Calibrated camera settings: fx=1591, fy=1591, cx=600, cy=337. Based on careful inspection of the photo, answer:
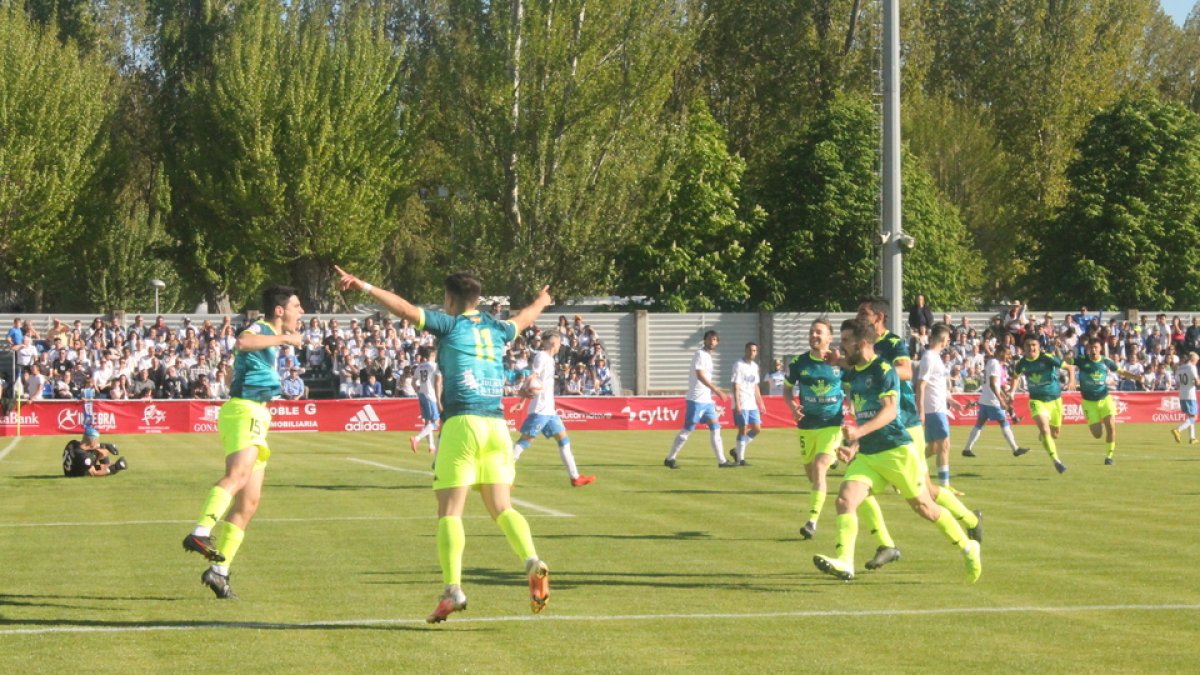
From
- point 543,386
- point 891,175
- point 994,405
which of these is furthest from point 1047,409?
point 543,386

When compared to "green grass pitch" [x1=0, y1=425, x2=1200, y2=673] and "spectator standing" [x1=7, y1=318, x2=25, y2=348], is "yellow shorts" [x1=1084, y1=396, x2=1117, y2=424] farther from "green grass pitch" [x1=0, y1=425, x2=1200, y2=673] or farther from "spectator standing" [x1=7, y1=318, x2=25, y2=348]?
"spectator standing" [x1=7, y1=318, x2=25, y2=348]

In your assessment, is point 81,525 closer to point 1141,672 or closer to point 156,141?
point 1141,672

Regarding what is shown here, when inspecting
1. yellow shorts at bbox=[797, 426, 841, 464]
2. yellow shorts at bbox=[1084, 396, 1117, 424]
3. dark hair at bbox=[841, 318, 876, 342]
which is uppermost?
dark hair at bbox=[841, 318, 876, 342]

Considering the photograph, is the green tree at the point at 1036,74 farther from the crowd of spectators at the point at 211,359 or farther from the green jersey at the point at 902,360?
the green jersey at the point at 902,360

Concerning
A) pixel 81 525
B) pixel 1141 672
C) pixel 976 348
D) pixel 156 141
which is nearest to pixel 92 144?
pixel 156 141

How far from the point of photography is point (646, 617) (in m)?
10.4

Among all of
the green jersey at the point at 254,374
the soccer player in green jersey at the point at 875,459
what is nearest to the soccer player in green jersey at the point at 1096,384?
the soccer player in green jersey at the point at 875,459

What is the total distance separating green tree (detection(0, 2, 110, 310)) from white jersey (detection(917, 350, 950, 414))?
127 ft

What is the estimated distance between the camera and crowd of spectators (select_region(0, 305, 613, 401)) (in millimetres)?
39500

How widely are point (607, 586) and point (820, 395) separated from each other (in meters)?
5.10

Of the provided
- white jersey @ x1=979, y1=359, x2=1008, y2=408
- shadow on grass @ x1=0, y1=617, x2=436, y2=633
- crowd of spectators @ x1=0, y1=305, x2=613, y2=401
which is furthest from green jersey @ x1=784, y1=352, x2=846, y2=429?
crowd of spectators @ x1=0, y1=305, x2=613, y2=401

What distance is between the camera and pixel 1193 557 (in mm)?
13578

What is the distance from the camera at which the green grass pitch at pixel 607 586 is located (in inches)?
358

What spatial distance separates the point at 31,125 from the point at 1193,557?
4619cm
